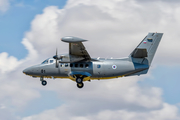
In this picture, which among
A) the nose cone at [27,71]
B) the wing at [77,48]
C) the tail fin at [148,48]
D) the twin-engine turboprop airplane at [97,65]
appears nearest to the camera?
the wing at [77,48]

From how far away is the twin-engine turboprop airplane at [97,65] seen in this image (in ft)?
135

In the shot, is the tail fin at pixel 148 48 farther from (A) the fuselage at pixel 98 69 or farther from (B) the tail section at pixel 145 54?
(A) the fuselage at pixel 98 69

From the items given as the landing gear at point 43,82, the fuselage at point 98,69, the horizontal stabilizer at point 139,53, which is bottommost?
the landing gear at point 43,82

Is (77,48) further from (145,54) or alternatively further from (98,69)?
(145,54)

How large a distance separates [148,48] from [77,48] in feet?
28.5

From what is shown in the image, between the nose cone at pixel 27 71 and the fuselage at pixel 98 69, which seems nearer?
the fuselage at pixel 98 69

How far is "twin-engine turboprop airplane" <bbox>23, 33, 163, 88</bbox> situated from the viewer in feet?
135

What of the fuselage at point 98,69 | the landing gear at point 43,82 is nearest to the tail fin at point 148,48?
the fuselage at point 98,69

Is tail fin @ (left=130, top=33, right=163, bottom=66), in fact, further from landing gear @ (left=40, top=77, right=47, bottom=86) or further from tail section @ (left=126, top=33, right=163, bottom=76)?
landing gear @ (left=40, top=77, right=47, bottom=86)

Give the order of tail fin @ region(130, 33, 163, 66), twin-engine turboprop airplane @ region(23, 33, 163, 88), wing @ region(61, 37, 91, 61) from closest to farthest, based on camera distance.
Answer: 1. wing @ region(61, 37, 91, 61)
2. twin-engine turboprop airplane @ region(23, 33, 163, 88)
3. tail fin @ region(130, 33, 163, 66)

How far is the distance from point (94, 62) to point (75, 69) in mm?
2353

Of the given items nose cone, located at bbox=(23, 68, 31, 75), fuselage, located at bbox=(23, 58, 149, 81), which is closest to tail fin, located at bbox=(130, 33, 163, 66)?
fuselage, located at bbox=(23, 58, 149, 81)

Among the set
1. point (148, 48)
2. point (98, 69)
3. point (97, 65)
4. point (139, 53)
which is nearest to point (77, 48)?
point (97, 65)

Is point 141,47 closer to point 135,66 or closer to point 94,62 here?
point 135,66
